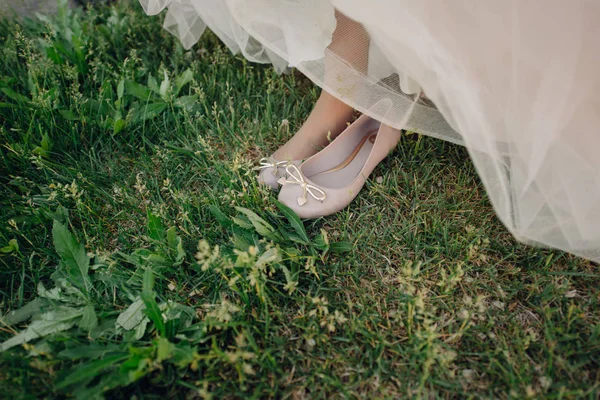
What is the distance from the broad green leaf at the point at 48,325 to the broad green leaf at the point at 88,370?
0.52 ft

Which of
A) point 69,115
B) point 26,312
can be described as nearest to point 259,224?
point 26,312

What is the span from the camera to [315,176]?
152 cm

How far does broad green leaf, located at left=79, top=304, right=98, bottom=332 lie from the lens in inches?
44.4

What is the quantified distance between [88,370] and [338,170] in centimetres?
95

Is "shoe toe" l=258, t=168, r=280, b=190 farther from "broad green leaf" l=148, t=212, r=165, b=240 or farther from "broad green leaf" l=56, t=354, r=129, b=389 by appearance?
"broad green leaf" l=56, t=354, r=129, b=389

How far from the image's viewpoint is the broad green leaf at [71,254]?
4.09 feet

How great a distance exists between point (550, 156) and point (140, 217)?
1.20 meters

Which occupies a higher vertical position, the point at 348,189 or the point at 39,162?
the point at 39,162

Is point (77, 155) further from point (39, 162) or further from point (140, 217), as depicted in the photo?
point (140, 217)

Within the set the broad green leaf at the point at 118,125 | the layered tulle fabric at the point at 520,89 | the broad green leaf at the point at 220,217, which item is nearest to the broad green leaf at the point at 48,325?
the broad green leaf at the point at 220,217

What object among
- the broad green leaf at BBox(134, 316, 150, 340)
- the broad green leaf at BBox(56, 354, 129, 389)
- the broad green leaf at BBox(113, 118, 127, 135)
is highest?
the broad green leaf at BBox(113, 118, 127, 135)

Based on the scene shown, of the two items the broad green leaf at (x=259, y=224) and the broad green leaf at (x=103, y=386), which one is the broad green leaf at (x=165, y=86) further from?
the broad green leaf at (x=103, y=386)

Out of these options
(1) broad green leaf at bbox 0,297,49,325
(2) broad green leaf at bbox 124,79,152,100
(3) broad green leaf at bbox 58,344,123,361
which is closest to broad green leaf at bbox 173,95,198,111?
(2) broad green leaf at bbox 124,79,152,100

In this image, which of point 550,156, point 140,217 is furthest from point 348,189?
point 140,217
